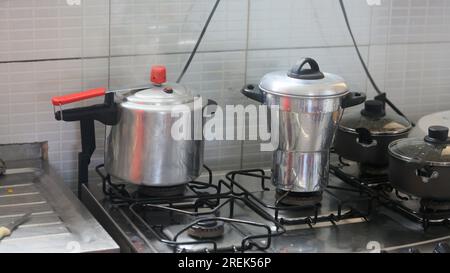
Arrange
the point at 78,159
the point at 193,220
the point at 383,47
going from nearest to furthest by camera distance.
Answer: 1. the point at 193,220
2. the point at 78,159
3. the point at 383,47

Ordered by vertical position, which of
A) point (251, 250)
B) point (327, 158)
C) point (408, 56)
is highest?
point (408, 56)

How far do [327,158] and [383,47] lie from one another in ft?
1.65

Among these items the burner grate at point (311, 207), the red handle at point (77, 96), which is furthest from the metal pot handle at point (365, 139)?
the red handle at point (77, 96)

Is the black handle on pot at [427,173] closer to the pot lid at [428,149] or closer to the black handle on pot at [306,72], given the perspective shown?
the pot lid at [428,149]

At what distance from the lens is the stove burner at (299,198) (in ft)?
5.21

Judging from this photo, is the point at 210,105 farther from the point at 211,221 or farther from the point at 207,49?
the point at 211,221

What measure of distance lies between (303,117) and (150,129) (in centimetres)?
29

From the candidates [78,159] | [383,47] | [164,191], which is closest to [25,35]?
[78,159]

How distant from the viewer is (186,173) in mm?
1548

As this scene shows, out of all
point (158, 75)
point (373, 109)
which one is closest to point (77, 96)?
point (158, 75)

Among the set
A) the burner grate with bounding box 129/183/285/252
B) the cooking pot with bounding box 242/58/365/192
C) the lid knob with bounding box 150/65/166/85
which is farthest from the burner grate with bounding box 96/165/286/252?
the lid knob with bounding box 150/65/166/85

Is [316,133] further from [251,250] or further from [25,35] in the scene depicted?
[25,35]

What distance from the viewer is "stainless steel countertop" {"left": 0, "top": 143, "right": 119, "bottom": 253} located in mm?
1325

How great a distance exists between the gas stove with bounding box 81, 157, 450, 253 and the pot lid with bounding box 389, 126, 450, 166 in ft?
0.33
